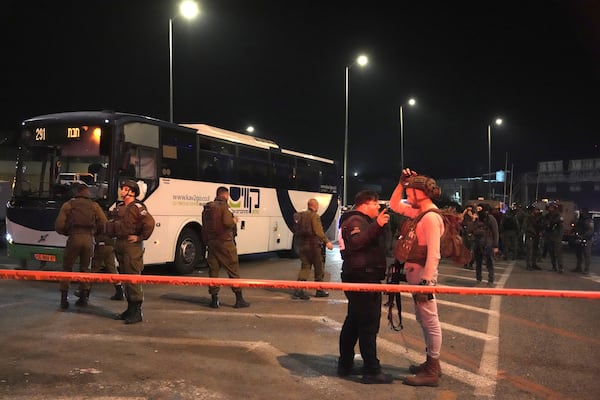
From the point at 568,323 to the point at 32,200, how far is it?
9492mm

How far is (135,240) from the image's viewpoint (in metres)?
6.88

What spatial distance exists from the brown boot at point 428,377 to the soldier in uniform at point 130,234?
12.2 ft

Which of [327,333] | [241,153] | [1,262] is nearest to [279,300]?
[327,333]

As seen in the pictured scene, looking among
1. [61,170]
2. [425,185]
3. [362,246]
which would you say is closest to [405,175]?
[425,185]

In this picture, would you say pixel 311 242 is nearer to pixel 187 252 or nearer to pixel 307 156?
pixel 187 252

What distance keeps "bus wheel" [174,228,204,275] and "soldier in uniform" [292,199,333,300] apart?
356cm

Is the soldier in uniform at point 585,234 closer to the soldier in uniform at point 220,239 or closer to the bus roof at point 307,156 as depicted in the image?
the bus roof at point 307,156

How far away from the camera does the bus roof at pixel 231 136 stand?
12.9 metres

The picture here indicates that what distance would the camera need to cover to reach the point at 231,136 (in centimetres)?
1390

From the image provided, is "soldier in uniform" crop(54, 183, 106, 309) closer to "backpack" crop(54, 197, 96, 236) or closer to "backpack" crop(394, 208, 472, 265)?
"backpack" crop(54, 197, 96, 236)

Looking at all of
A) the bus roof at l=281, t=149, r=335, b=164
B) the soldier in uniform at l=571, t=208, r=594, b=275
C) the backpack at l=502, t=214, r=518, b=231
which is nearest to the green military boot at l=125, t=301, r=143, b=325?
the bus roof at l=281, t=149, r=335, b=164

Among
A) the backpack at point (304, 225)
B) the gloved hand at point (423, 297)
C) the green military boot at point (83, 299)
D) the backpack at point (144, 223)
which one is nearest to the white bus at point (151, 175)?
the green military boot at point (83, 299)

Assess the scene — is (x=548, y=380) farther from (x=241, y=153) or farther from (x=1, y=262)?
(x=1, y=262)

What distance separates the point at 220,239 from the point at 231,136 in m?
6.26
